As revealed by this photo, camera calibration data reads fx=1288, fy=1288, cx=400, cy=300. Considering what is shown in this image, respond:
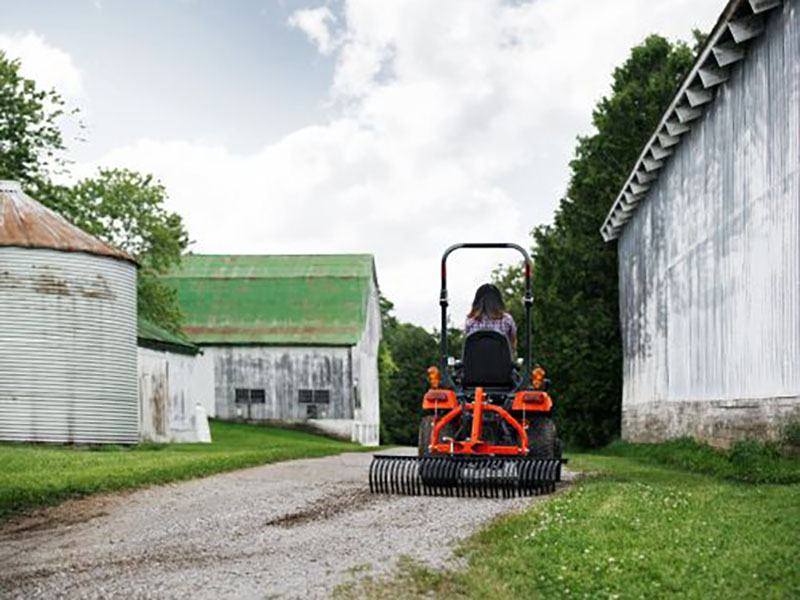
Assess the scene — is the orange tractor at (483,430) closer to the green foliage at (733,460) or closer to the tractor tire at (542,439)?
the tractor tire at (542,439)

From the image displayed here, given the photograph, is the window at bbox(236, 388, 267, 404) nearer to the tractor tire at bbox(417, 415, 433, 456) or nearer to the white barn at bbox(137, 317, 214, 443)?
the white barn at bbox(137, 317, 214, 443)

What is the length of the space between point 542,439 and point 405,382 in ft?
257

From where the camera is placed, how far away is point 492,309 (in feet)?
54.5

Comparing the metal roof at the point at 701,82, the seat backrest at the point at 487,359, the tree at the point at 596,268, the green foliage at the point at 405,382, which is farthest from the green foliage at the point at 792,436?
the green foliage at the point at 405,382

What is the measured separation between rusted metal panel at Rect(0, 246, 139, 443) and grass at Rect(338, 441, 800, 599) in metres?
22.1

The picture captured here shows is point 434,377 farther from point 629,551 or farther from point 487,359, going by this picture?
point 629,551

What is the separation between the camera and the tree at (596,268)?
38.9 m

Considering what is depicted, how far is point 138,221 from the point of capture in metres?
51.7

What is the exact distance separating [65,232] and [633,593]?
2983 cm

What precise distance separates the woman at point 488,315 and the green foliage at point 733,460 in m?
4.09

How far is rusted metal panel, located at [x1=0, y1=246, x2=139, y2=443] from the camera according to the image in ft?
109

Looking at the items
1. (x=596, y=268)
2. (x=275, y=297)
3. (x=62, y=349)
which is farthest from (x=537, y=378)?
(x=275, y=297)

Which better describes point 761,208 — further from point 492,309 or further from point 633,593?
point 633,593

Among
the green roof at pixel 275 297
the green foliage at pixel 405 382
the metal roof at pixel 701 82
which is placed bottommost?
the green foliage at pixel 405 382
